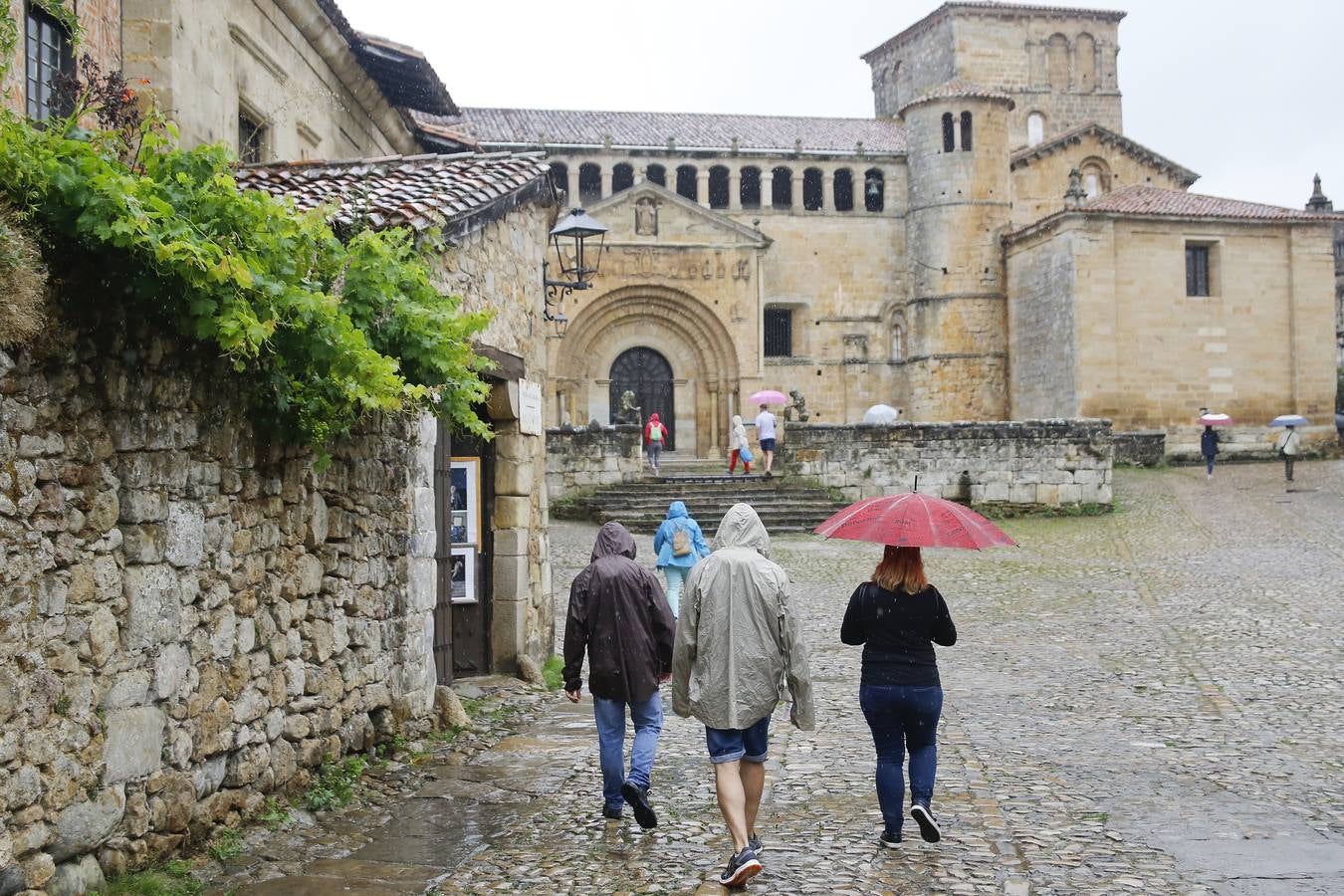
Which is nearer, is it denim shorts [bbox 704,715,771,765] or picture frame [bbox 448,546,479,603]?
denim shorts [bbox 704,715,771,765]

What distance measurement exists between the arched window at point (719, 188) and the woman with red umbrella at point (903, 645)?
31783 millimetres

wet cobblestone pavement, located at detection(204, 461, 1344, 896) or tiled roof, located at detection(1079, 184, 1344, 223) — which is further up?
tiled roof, located at detection(1079, 184, 1344, 223)

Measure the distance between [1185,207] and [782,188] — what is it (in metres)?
11.2

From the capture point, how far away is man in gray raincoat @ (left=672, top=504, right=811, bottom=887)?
5.62 metres

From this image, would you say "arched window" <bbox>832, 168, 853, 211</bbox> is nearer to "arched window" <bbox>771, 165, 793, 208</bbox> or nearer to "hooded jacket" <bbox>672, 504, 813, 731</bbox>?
"arched window" <bbox>771, 165, 793, 208</bbox>

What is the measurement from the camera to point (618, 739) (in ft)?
21.3

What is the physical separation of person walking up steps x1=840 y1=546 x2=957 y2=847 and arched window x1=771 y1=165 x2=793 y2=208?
32.4m

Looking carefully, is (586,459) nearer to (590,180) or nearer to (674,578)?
(674,578)

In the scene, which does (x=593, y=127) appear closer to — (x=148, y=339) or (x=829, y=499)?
(x=829, y=499)

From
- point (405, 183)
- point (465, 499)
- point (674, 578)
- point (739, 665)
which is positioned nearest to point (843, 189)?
point (674, 578)

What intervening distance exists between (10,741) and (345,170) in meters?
6.41

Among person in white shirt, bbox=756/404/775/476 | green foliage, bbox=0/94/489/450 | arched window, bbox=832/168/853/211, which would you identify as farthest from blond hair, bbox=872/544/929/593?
arched window, bbox=832/168/853/211

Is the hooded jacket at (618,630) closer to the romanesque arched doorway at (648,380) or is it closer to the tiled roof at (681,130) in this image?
the romanesque arched doorway at (648,380)

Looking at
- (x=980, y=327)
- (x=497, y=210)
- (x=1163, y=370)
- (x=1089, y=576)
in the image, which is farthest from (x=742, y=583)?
(x=980, y=327)
